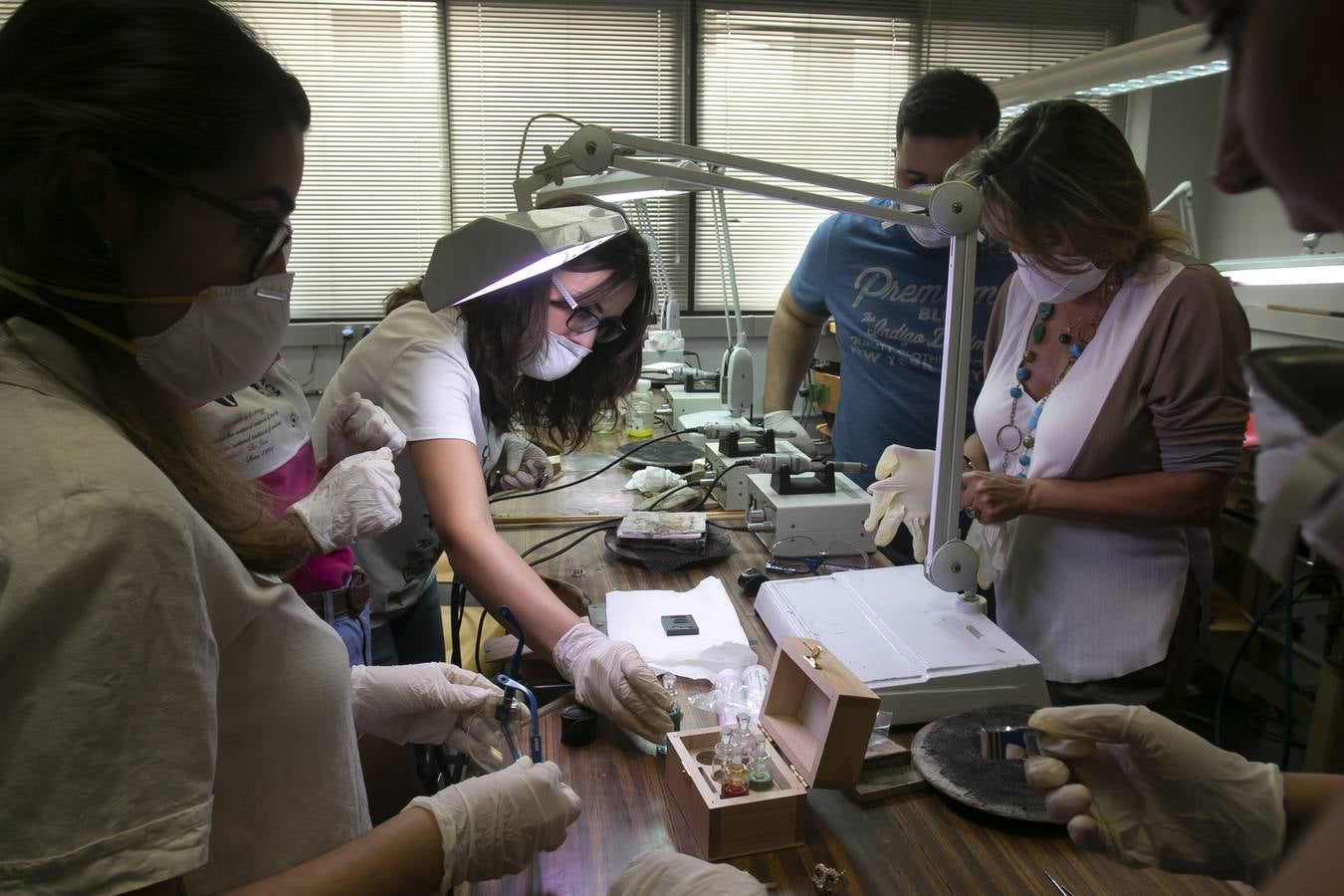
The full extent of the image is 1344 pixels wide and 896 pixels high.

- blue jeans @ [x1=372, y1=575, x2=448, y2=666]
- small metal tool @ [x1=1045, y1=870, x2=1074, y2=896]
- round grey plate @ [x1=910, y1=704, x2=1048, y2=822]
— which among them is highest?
round grey plate @ [x1=910, y1=704, x2=1048, y2=822]

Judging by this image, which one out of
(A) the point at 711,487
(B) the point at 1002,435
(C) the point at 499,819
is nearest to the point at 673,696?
(C) the point at 499,819

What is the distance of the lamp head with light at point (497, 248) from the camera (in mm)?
1264

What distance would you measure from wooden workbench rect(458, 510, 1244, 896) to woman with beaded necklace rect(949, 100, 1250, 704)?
2.03ft

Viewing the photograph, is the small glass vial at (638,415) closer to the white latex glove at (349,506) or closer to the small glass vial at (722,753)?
the white latex glove at (349,506)

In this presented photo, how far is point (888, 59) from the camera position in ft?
15.8

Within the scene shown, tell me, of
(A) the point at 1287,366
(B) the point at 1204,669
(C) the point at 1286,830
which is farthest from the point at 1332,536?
(B) the point at 1204,669

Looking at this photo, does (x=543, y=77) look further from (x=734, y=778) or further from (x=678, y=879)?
(x=678, y=879)

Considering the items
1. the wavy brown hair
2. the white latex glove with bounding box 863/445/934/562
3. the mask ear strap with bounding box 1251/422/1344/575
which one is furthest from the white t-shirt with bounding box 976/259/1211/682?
the mask ear strap with bounding box 1251/422/1344/575

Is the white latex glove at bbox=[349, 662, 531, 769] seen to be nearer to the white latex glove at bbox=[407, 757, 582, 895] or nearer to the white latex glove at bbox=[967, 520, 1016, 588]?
the white latex glove at bbox=[407, 757, 582, 895]

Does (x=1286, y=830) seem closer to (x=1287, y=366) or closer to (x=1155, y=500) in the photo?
(x=1287, y=366)

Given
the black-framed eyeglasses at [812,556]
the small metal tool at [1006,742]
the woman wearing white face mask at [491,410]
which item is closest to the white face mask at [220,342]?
the woman wearing white face mask at [491,410]

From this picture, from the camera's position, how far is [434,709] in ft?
3.74

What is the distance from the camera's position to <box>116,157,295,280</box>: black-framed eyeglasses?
0.68 metres

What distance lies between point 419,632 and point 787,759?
1.05 meters
